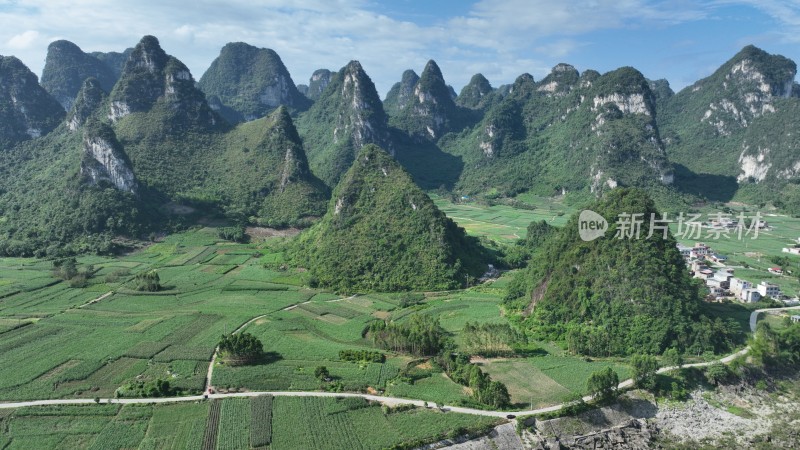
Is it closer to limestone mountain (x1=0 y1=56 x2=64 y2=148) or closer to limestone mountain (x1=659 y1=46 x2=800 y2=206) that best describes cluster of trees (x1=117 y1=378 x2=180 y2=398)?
limestone mountain (x1=0 y1=56 x2=64 y2=148)

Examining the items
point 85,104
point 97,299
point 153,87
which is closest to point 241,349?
point 97,299

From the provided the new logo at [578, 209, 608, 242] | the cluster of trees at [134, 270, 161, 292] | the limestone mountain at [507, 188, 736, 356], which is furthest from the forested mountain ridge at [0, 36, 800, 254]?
the new logo at [578, 209, 608, 242]

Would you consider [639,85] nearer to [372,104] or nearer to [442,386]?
[372,104]

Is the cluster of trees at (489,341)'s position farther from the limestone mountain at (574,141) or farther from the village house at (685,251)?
the limestone mountain at (574,141)

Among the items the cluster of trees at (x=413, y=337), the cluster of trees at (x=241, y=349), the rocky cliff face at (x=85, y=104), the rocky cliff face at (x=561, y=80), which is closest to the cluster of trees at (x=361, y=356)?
the cluster of trees at (x=413, y=337)

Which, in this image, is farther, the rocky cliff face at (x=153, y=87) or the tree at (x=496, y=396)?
the rocky cliff face at (x=153, y=87)

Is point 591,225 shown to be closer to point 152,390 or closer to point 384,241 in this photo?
point 384,241
